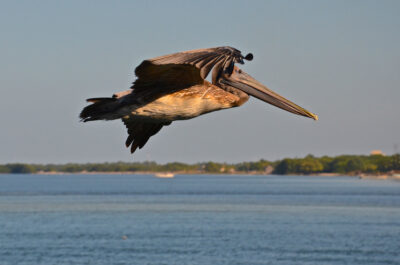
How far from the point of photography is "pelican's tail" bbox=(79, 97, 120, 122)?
586 centimetres

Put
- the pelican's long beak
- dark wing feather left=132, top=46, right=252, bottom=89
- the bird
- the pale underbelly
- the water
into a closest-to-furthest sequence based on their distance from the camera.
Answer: dark wing feather left=132, top=46, right=252, bottom=89
the bird
the pelican's long beak
the pale underbelly
the water

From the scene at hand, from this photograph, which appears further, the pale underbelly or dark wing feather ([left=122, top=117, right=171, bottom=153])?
dark wing feather ([left=122, top=117, right=171, bottom=153])

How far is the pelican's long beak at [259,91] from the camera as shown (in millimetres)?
5250

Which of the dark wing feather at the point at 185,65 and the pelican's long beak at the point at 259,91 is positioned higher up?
the dark wing feather at the point at 185,65

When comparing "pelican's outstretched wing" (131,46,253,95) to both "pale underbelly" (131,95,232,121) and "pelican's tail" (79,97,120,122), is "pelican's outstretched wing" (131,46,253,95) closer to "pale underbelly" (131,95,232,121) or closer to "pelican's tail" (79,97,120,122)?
"pale underbelly" (131,95,232,121)

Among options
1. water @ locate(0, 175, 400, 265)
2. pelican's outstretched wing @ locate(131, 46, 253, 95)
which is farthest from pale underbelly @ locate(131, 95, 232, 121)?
water @ locate(0, 175, 400, 265)

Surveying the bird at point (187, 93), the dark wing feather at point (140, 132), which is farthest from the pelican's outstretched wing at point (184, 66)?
the dark wing feather at point (140, 132)

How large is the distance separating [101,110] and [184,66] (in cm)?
115

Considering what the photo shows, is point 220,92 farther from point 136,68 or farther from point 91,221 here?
point 91,221

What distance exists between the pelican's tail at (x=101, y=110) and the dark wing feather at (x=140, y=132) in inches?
33.0

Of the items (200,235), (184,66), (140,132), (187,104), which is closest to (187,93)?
(187,104)

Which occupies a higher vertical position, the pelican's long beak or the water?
the pelican's long beak

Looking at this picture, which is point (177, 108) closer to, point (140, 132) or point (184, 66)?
point (184, 66)

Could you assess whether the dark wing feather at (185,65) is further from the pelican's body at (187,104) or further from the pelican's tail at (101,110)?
the pelican's tail at (101,110)
